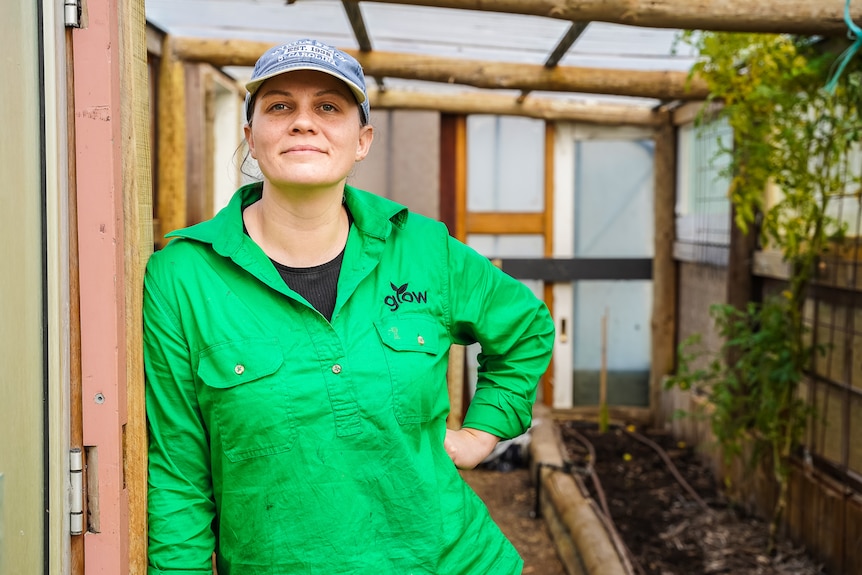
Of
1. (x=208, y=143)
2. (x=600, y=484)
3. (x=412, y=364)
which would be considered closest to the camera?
(x=412, y=364)

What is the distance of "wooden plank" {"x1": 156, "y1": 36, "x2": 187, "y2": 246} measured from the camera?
5.00 m

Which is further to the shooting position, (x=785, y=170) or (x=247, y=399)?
(x=785, y=170)

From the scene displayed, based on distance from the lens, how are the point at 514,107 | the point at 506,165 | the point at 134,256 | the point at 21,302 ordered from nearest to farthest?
the point at 21,302 < the point at 134,256 < the point at 514,107 < the point at 506,165

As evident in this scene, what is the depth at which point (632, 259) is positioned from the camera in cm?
801

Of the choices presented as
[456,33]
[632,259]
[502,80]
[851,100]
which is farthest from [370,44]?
[632,259]

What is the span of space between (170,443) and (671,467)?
527 centimetres

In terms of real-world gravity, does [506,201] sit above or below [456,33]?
below

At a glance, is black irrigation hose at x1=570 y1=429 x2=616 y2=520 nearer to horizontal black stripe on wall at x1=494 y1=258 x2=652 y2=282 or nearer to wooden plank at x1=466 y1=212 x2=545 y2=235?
horizontal black stripe on wall at x1=494 y1=258 x2=652 y2=282

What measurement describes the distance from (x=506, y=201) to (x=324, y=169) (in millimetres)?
6348

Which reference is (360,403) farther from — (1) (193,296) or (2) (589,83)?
(2) (589,83)

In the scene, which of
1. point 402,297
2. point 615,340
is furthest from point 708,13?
point 615,340

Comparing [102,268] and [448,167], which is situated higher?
[448,167]

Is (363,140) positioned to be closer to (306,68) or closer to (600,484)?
(306,68)

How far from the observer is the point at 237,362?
5.40ft
